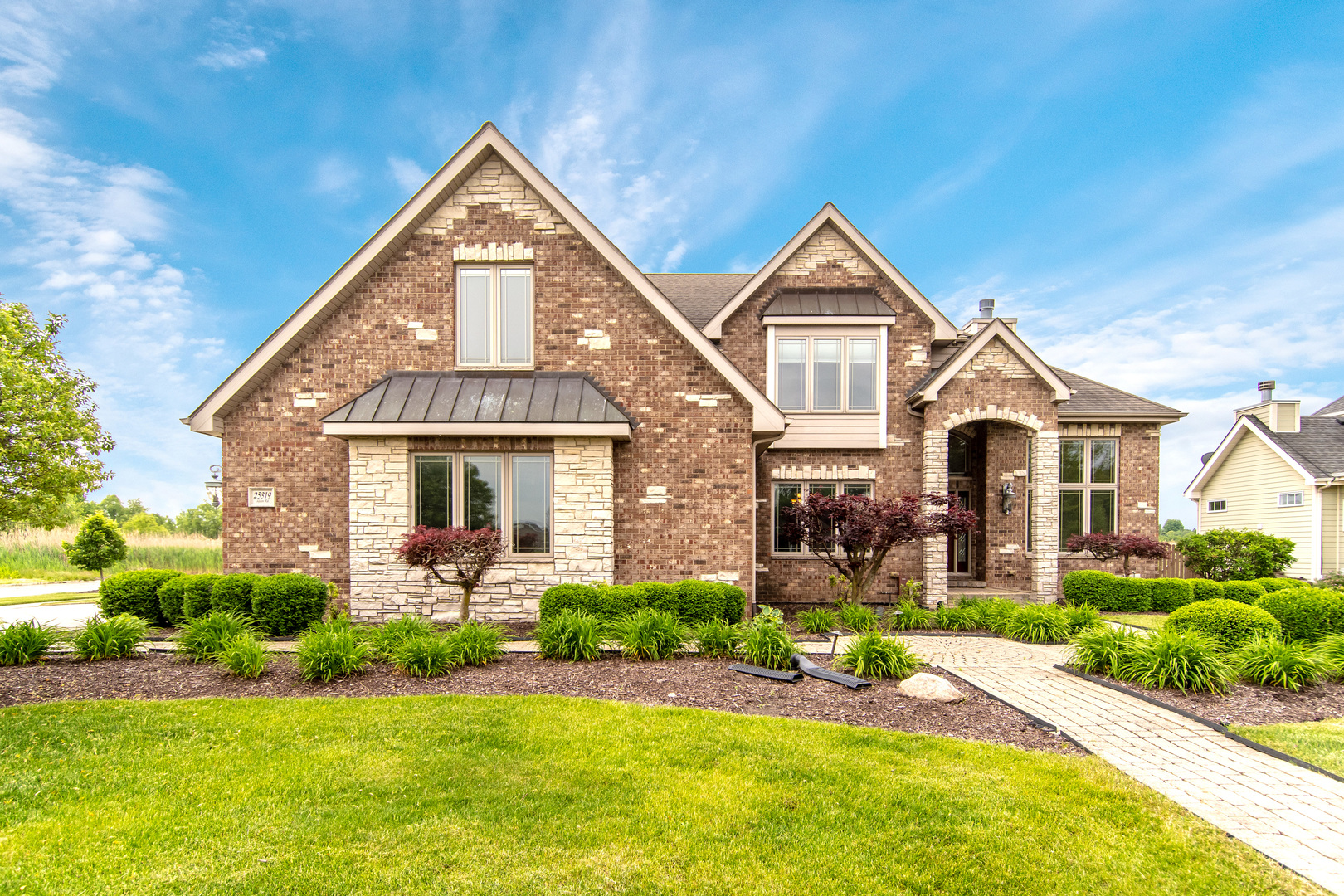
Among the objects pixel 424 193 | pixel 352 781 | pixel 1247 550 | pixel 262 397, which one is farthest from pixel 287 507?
pixel 1247 550

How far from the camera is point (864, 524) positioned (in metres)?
10.5

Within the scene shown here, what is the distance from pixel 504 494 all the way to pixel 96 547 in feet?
49.9

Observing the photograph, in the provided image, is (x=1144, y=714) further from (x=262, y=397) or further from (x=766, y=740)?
(x=262, y=397)

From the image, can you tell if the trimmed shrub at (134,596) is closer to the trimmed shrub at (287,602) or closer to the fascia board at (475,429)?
the trimmed shrub at (287,602)

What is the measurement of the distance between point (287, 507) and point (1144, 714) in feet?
38.3

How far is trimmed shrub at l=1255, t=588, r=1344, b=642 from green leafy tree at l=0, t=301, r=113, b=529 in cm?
2103

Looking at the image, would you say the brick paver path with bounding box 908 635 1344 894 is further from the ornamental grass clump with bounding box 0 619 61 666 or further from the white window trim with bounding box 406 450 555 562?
the ornamental grass clump with bounding box 0 619 61 666

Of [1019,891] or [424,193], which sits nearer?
[1019,891]

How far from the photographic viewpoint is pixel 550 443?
33.5 ft

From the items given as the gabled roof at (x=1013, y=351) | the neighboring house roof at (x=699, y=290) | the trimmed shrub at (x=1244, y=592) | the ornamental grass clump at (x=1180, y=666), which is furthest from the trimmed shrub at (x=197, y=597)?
the trimmed shrub at (x=1244, y=592)

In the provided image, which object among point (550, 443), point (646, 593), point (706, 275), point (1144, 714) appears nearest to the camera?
point (1144, 714)

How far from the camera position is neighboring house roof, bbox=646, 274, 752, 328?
1438 cm

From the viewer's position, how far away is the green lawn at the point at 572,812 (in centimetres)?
339

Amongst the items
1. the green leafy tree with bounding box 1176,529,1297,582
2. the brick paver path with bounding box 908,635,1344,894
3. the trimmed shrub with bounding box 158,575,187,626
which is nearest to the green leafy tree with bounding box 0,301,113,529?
the trimmed shrub with bounding box 158,575,187,626
